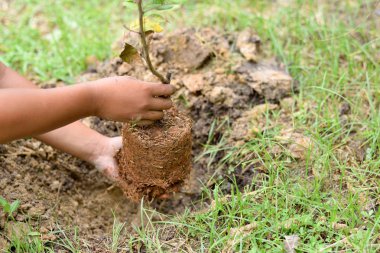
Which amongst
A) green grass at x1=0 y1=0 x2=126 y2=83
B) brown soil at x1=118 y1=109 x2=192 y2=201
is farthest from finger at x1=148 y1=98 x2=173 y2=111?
green grass at x1=0 y1=0 x2=126 y2=83

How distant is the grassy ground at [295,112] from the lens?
207 cm

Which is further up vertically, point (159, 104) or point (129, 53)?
point (129, 53)

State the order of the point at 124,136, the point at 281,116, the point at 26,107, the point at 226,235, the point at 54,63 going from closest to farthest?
the point at 26,107, the point at 226,235, the point at 124,136, the point at 281,116, the point at 54,63

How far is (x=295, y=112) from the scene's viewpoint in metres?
2.65

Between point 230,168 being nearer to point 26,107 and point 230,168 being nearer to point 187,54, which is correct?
point 187,54

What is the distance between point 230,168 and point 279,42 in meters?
0.88

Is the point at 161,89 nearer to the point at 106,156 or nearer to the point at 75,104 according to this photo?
the point at 75,104

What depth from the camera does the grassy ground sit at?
207 cm

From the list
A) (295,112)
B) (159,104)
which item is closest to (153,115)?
(159,104)

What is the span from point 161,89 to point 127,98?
134mm

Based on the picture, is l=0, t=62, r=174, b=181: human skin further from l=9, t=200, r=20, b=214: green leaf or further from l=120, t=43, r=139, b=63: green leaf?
l=9, t=200, r=20, b=214: green leaf

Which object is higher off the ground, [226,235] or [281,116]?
[281,116]

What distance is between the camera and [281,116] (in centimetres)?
266

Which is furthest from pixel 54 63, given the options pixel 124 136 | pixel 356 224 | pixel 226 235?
pixel 356 224
